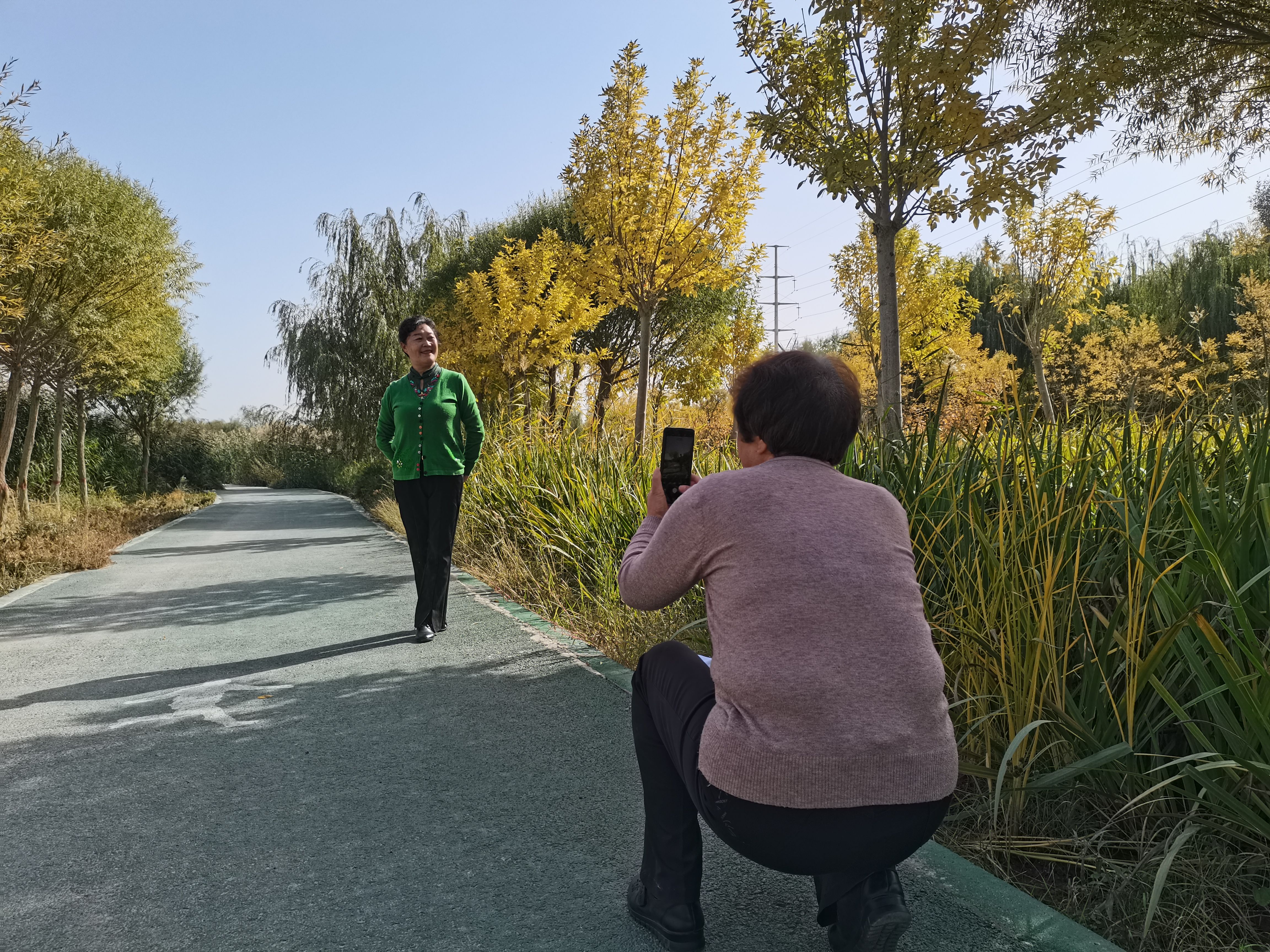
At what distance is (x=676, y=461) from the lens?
217 centimetres

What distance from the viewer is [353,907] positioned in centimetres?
242

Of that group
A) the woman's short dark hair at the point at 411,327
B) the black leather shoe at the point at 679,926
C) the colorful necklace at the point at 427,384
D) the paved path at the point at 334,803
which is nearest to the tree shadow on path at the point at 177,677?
the paved path at the point at 334,803

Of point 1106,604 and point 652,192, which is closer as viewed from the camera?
point 1106,604

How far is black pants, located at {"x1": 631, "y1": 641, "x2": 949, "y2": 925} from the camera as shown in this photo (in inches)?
66.9

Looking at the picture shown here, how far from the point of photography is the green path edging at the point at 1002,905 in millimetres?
2119

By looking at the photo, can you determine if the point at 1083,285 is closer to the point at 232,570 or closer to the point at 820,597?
the point at 232,570

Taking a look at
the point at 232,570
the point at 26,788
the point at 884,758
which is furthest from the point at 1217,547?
the point at 232,570

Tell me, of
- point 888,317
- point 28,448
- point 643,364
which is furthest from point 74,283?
point 888,317

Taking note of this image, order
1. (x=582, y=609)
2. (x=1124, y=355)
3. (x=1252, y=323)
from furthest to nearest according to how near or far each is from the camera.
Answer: (x=1124, y=355) < (x=1252, y=323) < (x=582, y=609)

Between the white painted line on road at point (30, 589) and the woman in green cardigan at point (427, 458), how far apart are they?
390cm

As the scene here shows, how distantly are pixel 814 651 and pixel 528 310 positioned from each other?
40.6ft

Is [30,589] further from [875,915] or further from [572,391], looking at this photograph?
[572,391]

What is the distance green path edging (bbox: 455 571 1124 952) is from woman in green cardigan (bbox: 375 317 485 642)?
3864mm

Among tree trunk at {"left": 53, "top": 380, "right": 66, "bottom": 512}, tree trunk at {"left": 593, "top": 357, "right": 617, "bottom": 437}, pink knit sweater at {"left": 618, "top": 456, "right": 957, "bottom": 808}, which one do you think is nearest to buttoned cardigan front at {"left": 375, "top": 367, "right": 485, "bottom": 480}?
pink knit sweater at {"left": 618, "top": 456, "right": 957, "bottom": 808}
